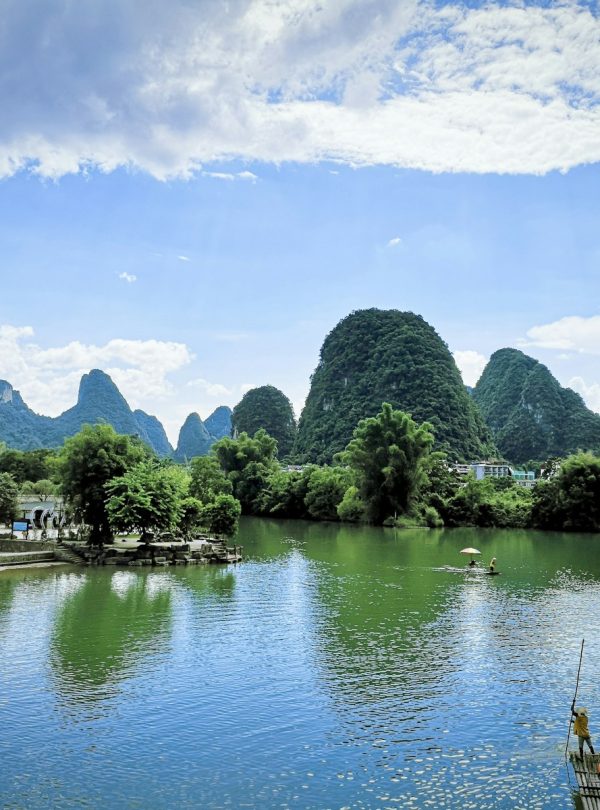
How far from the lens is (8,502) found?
136ft

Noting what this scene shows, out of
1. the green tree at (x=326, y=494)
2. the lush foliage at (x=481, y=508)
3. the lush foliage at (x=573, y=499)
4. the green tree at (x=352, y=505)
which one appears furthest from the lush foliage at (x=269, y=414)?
the lush foliage at (x=573, y=499)

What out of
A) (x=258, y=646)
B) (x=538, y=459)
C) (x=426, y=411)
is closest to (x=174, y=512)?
(x=258, y=646)

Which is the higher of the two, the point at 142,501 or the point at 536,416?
Result: the point at 536,416

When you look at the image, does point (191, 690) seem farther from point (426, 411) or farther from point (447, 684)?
point (426, 411)

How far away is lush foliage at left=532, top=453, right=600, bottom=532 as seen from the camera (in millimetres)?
52812

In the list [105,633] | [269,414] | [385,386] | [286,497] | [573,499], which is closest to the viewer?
[105,633]

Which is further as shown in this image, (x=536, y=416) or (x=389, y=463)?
(x=536, y=416)

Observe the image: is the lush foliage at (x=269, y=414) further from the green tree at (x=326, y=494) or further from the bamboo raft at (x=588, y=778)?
the bamboo raft at (x=588, y=778)

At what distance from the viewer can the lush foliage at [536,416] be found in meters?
120

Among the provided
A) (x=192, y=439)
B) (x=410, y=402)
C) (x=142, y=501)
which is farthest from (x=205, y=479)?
(x=192, y=439)

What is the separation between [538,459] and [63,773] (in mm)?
117501

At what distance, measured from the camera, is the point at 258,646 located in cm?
1808

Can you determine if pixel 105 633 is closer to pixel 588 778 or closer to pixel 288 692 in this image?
pixel 288 692

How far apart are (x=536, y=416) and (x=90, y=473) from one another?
351 feet
